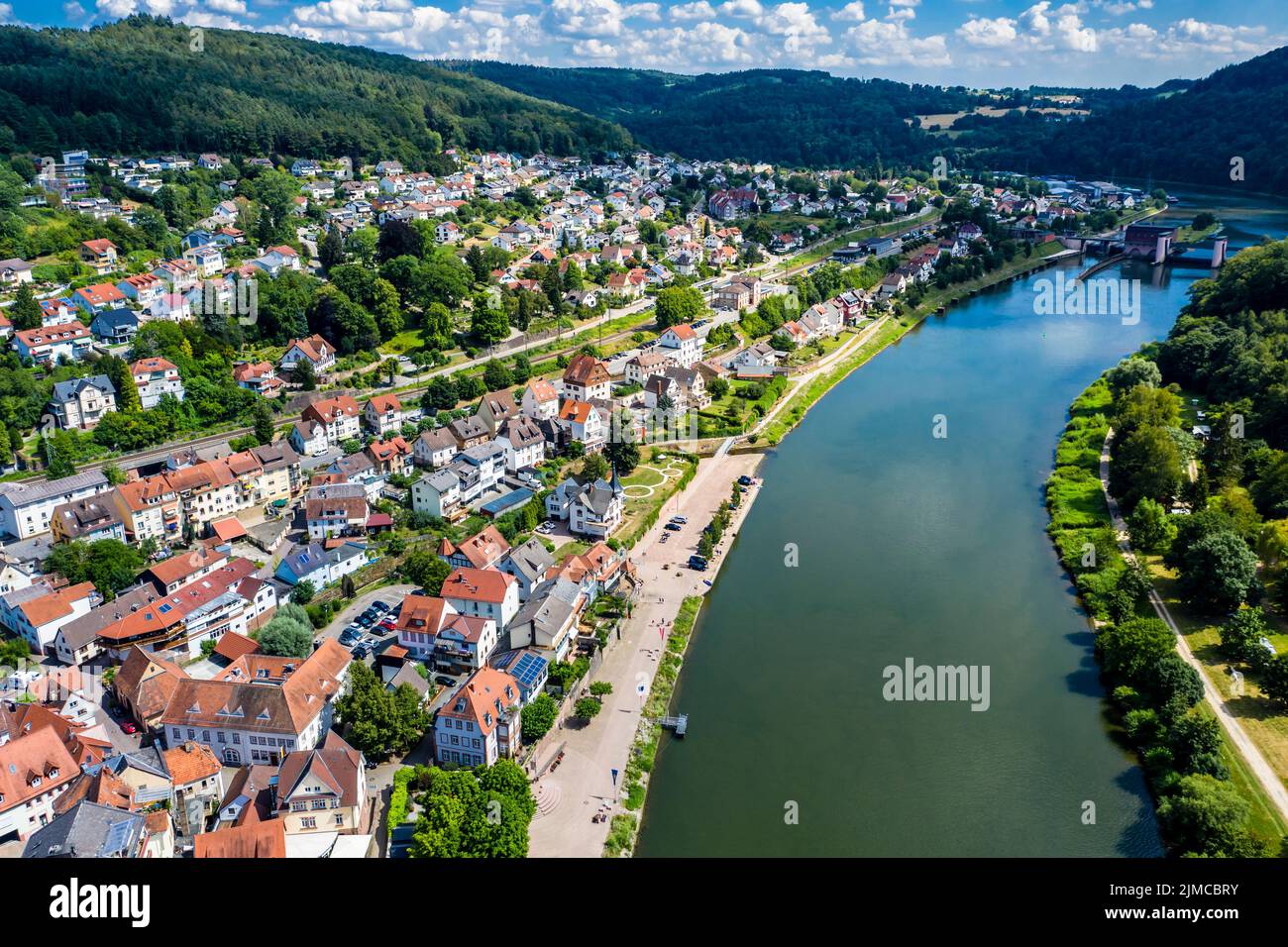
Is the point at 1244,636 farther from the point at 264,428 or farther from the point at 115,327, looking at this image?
the point at 115,327

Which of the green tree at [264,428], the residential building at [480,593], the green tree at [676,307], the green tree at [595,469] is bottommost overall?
the residential building at [480,593]

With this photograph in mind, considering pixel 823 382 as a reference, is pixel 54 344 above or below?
above

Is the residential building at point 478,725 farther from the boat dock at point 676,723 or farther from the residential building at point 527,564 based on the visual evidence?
the residential building at point 527,564

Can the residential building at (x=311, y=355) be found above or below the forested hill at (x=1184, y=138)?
below

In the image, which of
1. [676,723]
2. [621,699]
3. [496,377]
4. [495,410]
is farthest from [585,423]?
[676,723]

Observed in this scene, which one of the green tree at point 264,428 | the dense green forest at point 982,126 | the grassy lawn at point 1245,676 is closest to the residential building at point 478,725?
the grassy lawn at point 1245,676

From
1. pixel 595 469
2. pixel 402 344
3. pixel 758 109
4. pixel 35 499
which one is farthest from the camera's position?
pixel 758 109
